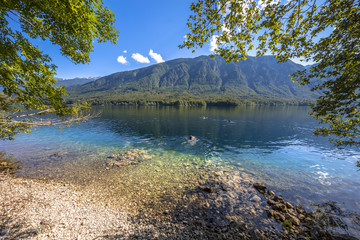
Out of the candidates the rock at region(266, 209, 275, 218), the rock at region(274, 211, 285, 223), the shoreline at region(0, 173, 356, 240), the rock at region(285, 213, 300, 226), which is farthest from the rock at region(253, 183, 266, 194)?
the rock at region(285, 213, 300, 226)

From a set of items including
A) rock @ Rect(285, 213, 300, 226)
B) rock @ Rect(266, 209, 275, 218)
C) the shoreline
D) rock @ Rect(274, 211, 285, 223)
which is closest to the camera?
the shoreline

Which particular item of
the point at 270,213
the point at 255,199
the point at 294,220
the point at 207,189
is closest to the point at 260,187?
the point at 255,199

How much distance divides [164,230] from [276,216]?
8.75 m

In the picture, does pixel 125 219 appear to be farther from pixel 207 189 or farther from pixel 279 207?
pixel 279 207

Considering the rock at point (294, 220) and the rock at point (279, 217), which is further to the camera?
the rock at point (279, 217)

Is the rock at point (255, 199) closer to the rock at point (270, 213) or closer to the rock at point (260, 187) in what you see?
the rock at point (260, 187)

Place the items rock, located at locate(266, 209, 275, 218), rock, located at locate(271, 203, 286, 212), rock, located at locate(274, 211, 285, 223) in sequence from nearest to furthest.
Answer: rock, located at locate(274, 211, 285, 223), rock, located at locate(266, 209, 275, 218), rock, located at locate(271, 203, 286, 212)

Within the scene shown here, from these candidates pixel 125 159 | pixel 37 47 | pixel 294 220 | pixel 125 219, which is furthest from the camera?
pixel 125 159

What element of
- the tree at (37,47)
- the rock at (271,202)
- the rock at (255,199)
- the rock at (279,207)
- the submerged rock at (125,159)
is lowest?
the submerged rock at (125,159)

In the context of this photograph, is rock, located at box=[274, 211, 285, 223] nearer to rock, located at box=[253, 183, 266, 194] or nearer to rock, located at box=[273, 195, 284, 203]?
rock, located at box=[273, 195, 284, 203]

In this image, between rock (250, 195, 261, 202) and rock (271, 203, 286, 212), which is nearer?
rock (271, 203, 286, 212)

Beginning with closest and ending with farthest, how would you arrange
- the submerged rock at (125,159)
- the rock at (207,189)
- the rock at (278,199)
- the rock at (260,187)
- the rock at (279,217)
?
1. the rock at (279,217)
2. the rock at (278,199)
3. the rock at (207,189)
4. the rock at (260,187)
5. the submerged rock at (125,159)

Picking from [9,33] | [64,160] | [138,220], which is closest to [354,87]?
[138,220]

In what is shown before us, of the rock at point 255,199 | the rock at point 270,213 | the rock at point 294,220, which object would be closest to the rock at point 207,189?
the rock at point 255,199
